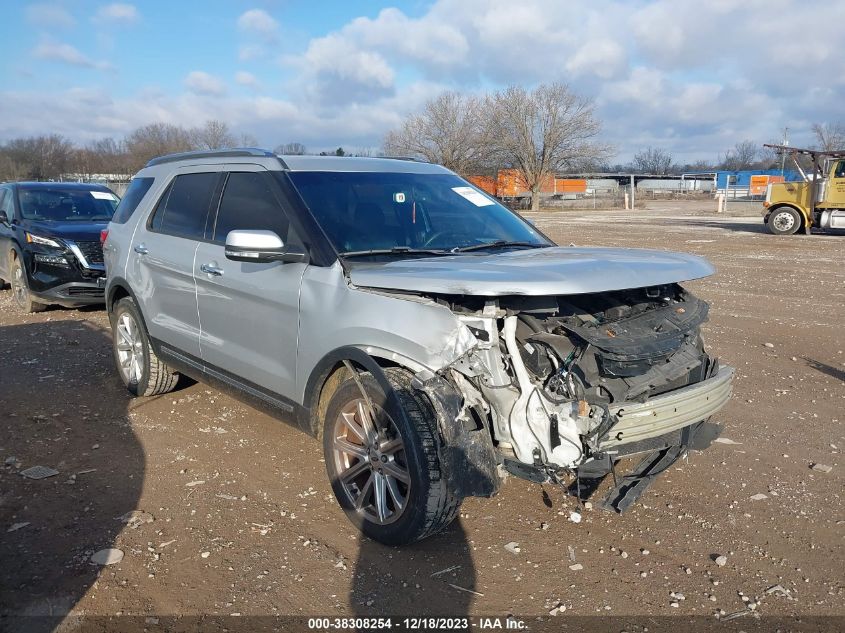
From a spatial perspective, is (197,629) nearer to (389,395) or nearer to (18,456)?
(389,395)

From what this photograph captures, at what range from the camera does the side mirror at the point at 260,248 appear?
3703 mm

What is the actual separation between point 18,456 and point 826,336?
808 centimetres

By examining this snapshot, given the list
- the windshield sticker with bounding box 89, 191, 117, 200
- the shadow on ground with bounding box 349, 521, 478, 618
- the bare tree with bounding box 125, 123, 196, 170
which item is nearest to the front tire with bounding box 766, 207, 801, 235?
the windshield sticker with bounding box 89, 191, 117, 200

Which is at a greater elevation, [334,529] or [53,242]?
[53,242]

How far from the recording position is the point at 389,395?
3311 millimetres

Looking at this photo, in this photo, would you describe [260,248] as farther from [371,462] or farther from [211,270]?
[371,462]

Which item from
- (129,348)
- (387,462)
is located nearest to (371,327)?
(387,462)

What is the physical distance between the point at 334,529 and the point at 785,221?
76.1ft

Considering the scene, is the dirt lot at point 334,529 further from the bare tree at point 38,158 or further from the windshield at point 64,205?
the bare tree at point 38,158

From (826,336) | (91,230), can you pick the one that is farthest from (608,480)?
(91,230)

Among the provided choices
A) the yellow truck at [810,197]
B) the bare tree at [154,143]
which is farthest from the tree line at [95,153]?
the yellow truck at [810,197]

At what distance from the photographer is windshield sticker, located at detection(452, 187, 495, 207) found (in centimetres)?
493

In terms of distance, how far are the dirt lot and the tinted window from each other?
5.06 feet

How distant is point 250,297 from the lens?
422cm
